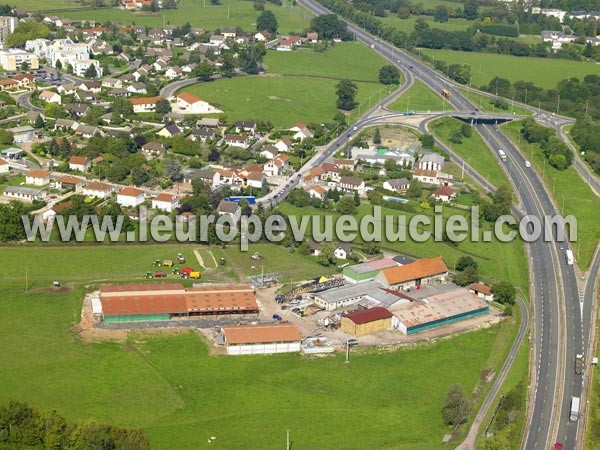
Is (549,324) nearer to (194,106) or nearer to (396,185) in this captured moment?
(396,185)

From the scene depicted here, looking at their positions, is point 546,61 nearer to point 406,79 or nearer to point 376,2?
point 406,79

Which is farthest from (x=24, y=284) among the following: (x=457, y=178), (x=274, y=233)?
(x=457, y=178)

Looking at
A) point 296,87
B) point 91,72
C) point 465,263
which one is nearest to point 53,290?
point 465,263

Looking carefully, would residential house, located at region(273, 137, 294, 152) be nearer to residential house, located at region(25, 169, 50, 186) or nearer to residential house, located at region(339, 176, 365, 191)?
residential house, located at region(339, 176, 365, 191)

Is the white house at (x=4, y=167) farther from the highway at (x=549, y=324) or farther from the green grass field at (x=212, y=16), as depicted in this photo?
the green grass field at (x=212, y=16)

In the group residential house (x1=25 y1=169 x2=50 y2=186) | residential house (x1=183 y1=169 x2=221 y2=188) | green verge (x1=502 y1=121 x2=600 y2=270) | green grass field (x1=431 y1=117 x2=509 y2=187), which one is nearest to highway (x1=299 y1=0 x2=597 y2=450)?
green verge (x1=502 y1=121 x2=600 y2=270)

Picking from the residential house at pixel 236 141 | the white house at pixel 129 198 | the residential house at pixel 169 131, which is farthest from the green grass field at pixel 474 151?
the white house at pixel 129 198
